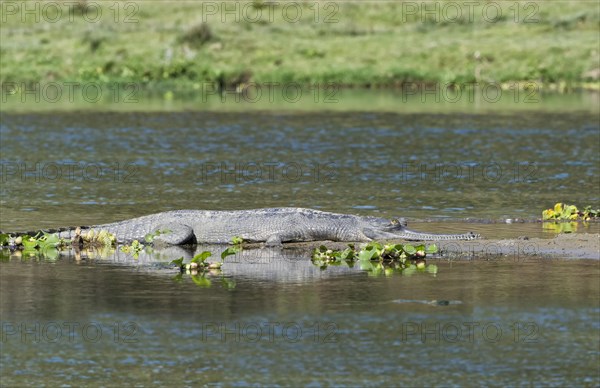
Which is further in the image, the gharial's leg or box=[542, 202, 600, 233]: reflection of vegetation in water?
box=[542, 202, 600, 233]: reflection of vegetation in water

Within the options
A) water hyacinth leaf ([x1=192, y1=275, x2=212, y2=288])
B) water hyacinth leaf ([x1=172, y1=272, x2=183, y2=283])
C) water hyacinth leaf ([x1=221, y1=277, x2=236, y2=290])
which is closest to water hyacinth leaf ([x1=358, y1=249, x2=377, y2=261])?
water hyacinth leaf ([x1=221, y1=277, x2=236, y2=290])

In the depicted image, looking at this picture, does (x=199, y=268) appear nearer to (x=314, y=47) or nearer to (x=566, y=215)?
(x=566, y=215)

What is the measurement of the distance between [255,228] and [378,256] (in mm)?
2281

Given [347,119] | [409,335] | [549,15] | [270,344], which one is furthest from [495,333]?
[549,15]

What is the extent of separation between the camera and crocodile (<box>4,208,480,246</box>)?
62.1 ft

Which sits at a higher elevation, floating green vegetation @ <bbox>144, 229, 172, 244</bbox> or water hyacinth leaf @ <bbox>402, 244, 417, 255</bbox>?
floating green vegetation @ <bbox>144, 229, 172, 244</bbox>

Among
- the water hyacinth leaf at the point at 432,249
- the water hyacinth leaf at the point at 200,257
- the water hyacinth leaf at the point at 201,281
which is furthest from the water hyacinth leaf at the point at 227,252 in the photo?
the water hyacinth leaf at the point at 432,249

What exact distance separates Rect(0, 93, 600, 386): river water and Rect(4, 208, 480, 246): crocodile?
624 millimetres

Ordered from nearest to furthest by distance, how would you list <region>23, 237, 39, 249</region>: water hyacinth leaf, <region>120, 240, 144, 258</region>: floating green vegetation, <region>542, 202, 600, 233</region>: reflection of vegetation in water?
<region>23, 237, 39, 249</region>: water hyacinth leaf
<region>120, 240, 144, 258</region>: floating green vegetation
<region>542, 202, 600, 233</region>: reflection of vegetation in water

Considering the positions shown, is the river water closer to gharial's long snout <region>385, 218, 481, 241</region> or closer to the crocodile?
the crocodile

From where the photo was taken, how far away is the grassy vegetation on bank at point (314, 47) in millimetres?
53844

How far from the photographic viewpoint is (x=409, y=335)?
13.1m

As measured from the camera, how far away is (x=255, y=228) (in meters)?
19.0

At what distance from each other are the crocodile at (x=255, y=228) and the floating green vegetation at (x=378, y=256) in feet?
3.75
